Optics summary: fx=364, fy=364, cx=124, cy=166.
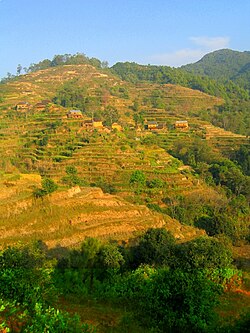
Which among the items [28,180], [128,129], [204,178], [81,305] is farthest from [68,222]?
[128,129]

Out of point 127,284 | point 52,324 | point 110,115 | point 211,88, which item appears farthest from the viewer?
point 211,88

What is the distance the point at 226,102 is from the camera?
3263 inches

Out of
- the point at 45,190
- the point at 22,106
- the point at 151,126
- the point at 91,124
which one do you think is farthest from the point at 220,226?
the point at 22,106

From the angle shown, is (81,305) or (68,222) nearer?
(81,305)

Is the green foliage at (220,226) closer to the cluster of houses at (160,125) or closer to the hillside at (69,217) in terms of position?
the hillside at (69,217)

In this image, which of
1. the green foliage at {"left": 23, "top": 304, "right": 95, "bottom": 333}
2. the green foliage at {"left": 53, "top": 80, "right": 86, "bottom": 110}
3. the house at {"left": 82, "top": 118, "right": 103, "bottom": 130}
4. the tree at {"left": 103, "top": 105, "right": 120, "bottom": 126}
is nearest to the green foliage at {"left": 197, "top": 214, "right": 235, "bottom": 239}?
the green foliage at {"left": 23, "top": 304, "right": 95, "bottom": 333}

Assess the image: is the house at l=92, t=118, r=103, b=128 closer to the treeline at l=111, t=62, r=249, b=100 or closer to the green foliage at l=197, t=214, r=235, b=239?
the green foliage at l=197, t=214, r=235, b=239

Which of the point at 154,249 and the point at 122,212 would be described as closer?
the point at 154,249

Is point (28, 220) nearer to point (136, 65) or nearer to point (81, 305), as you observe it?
point (81, 305)

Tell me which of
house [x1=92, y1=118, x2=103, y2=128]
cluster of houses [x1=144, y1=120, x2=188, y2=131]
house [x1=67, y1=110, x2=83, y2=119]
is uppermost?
house [x1=67, y1=110, x2=83, y2=119]

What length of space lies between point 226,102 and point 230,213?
194 ft

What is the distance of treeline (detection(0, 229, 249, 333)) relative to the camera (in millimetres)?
7305

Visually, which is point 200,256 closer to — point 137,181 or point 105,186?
A: point 137,181

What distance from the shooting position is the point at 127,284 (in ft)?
46.1
